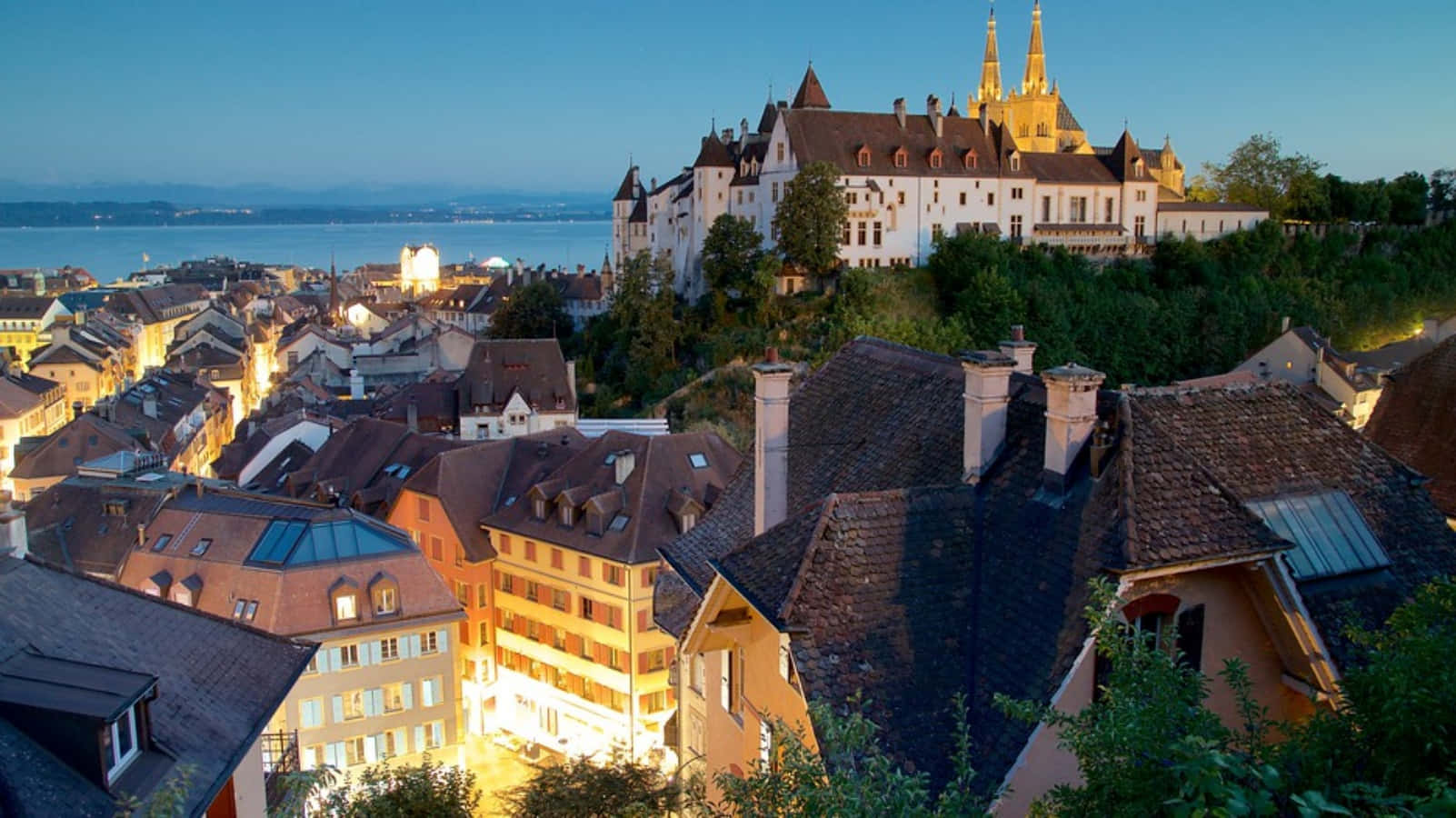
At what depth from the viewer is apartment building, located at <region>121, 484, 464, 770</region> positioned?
25.5 meters

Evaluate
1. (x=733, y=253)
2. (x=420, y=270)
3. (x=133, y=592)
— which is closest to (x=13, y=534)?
(x=133, y=592)

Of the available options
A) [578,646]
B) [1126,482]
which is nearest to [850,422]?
[1126,482]

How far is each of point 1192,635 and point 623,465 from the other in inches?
971

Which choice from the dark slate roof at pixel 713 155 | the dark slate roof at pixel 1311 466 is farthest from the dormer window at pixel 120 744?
the dark slate roof at pixel 713 155

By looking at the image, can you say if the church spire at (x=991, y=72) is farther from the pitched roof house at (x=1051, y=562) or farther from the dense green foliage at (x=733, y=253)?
the pitched roof house at (x=1051, y=562)

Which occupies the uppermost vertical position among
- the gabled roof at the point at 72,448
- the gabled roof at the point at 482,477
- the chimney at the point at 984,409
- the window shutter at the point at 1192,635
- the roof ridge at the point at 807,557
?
the chimney at the point at 984,409

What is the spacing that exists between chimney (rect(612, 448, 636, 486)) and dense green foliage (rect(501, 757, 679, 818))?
59.7ft

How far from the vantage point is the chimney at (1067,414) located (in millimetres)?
9555

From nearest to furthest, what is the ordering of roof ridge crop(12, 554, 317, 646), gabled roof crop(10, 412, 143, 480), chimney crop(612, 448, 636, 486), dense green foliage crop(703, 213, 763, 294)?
roof ridge crop(12, 554, 317, 646)
chimney crop(612, 448, 636, 486)
gabled roof crop(10, 412, 143, 480)
dense green foliage crop(703, 213, 763, 294)

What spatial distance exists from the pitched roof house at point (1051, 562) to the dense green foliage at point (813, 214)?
4682cm

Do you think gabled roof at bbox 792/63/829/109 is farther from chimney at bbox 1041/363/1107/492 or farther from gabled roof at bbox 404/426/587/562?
chimney at bbox 1041/363/1107/492

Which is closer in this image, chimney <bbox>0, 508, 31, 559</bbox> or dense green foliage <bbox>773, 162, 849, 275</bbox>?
chimney <bbox>0, 508, 31, 559</bbox>

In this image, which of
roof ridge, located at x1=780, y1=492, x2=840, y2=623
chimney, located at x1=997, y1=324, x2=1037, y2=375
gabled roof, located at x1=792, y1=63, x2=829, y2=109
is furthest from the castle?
roof ridge, located at x1=780, y1=492, x2=840, y2=623

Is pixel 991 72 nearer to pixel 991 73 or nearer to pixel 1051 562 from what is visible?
pixel 991 73
